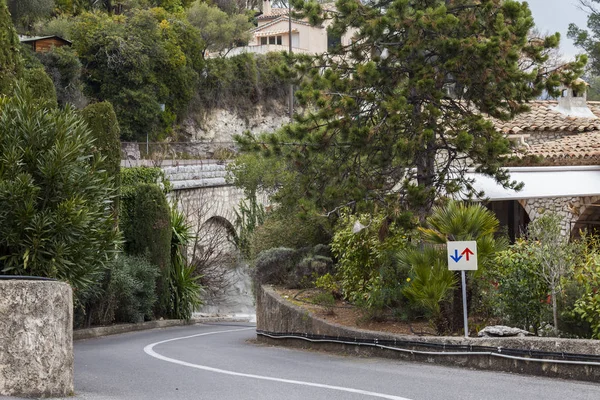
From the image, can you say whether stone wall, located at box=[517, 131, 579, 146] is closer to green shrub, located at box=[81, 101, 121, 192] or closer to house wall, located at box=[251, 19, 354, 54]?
green shrub, located at box=[81, 101, 121, 192]

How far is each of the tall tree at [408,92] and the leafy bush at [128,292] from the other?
9.38 meters

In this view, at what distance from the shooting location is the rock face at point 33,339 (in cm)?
845

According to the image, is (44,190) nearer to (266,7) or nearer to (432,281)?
(432,281)

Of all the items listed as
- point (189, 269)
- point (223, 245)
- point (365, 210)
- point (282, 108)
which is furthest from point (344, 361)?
point (282, 108)

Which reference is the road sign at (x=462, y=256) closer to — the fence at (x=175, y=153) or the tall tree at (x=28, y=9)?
the fence at (x=175, y=153)

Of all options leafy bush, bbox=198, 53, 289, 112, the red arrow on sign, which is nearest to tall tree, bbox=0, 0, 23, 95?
the red arrow on sign

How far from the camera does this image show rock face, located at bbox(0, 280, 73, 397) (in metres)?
8.45

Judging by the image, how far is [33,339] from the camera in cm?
860

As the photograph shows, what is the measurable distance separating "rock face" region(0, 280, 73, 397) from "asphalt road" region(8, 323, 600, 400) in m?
0.52

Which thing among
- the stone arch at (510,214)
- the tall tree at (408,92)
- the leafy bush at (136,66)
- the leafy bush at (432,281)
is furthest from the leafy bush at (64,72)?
the leafy bush at (432,281)

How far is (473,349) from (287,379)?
256 centimetres

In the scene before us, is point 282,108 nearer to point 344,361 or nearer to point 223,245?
point 223,245

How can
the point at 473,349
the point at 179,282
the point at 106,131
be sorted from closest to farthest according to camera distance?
1. the point at 473,349
2. the point at 106,131
3. the point at 179,282

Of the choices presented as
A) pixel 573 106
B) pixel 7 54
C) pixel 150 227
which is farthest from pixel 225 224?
pixel 7 54
